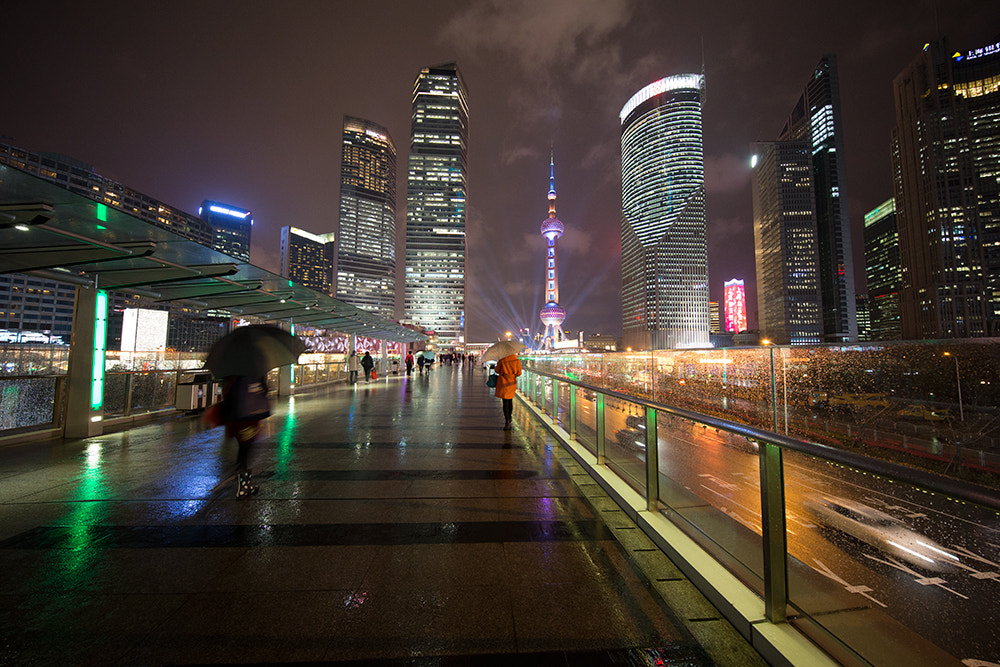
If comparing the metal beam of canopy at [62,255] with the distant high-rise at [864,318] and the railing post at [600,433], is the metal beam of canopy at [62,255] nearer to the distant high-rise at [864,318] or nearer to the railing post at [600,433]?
the railing post at [600,433]

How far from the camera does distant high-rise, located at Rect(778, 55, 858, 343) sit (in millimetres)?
128125

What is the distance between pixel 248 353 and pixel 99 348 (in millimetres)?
5571

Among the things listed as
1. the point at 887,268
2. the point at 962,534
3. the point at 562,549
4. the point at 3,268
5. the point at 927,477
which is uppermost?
the point at 887,268

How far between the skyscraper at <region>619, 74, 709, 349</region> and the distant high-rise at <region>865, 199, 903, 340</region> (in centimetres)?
5742

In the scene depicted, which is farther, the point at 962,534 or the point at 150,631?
the point at 150,631

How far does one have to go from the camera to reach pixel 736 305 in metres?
144

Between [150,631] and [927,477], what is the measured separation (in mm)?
3553

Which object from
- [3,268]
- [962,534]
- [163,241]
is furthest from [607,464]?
[3,268]

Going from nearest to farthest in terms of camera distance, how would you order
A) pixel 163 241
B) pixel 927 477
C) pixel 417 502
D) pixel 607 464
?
1. pixel 927 477
2. pixel 417 502
3. pixel 607 464
4. pixel 163 241

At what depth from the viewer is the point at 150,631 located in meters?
2.05

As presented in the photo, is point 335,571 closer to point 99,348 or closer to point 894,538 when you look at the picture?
point 894,538

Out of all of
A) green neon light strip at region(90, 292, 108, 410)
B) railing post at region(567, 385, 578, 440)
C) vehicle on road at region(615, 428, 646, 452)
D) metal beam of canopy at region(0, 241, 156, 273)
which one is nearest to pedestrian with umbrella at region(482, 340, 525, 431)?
railing post at region(567, 385, 578, 440)

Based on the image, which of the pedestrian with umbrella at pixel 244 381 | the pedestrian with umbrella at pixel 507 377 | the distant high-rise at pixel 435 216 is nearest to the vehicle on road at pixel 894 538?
the pedestrian with umbrella at pixel 244 381

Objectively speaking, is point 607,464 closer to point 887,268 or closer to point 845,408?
point 845,408
